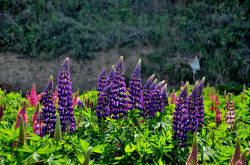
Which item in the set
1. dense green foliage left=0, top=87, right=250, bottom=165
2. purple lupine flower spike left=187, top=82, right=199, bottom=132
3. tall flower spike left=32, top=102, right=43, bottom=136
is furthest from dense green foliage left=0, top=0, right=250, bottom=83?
tall flower spike left=32, top=102, right=43, bottom=136

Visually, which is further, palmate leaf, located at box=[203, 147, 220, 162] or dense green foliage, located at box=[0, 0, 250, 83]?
dense green foliage, located at box=[0, 0, 250, 83]

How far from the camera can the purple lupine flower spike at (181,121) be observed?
2.51m

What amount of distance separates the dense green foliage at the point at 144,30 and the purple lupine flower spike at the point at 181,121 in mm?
9452

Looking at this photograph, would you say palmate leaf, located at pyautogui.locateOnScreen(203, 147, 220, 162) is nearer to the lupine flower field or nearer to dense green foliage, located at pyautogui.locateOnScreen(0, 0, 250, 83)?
the lupine flower field

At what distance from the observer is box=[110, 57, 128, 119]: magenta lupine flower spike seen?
9.39 ft

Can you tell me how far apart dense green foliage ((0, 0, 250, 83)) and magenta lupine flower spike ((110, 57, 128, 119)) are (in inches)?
365

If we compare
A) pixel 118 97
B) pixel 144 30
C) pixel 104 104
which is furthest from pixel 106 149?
pixel 144 30

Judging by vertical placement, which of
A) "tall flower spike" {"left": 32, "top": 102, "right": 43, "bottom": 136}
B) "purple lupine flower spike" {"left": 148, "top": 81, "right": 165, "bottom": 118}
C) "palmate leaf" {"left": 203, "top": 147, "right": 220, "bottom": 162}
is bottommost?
"palmate leaf" {"left": 203, "top": 147, "right": 220, "bottom": 162}

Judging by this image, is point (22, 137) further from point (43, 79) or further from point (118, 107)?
point (43, 79)

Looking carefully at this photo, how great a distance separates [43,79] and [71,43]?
2.62m

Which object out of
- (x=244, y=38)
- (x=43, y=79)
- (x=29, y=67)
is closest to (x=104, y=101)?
(x=43, y=79)

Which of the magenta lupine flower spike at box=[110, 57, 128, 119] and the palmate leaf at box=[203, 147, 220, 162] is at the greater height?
the magenta lupine flower spike at box=[110, 57, 128, 119]

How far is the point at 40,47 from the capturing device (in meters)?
12.4

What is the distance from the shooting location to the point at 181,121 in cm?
256
